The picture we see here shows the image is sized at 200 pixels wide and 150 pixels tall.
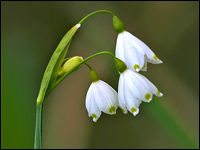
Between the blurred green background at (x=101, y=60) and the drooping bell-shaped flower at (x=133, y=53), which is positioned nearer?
the drooping bell-shaped flower at (x=133, y=53)

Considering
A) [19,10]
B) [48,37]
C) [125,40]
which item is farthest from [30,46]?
[125,40]

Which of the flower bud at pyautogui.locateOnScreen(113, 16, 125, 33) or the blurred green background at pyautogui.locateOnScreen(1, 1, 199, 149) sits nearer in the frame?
the flower bud at pyautogui.locateOnScreen(113, 16, 125, 33)

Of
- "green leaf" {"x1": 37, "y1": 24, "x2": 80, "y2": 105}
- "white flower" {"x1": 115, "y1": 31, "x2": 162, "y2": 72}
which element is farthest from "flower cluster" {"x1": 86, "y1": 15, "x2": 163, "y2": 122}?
"green leaf" {"x1": 37, "y1": 24, "x2": 80, "y2": 105}

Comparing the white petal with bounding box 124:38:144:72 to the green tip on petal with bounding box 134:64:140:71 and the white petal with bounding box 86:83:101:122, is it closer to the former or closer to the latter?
the green tip on petal with bounding box 134:64:140:71

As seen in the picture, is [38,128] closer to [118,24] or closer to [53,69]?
[53,69]

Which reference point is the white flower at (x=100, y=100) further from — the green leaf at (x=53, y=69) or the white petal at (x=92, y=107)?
the green leaf at (x=53, y=69)

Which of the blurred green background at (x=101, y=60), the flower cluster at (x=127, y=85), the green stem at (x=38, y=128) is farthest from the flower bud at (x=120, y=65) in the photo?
the blurred green background at (x=101, y=60)

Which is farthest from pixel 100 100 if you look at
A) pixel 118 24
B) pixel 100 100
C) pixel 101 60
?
pixel 101 60
